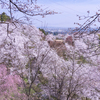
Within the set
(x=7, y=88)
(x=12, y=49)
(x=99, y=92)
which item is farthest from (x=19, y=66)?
(x=99, y=92)

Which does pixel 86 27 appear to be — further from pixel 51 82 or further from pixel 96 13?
pixel 51 82

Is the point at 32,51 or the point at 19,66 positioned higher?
the point at 32,51

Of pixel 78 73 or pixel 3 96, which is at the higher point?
pixel 78 73

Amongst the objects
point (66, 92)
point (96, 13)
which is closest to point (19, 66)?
point (66, 92)

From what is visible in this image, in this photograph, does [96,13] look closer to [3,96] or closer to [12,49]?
[3,96]

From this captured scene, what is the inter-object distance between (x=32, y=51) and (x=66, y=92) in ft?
9.50

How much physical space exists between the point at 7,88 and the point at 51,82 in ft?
7.77

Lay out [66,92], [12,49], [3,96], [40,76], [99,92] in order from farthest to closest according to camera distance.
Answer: [40,76]
[12,49]
[66,92]
[99,92]
[3,96]

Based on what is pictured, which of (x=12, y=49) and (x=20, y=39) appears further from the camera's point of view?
(x=20, y=39)

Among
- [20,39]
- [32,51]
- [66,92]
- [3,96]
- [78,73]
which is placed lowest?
[66,92]

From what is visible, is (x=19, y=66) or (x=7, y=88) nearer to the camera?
(x=7, y=88)

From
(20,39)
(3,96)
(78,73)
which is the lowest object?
(3,96)

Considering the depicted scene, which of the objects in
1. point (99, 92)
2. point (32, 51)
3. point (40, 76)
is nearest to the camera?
point (99, 92)

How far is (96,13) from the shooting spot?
1.98m
